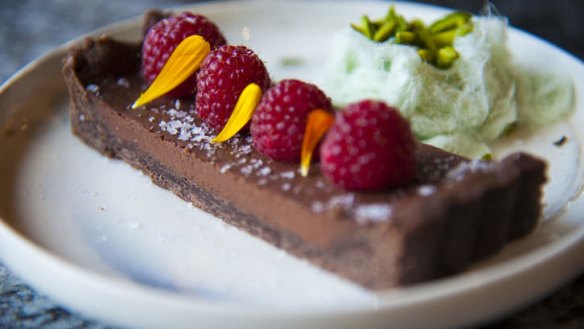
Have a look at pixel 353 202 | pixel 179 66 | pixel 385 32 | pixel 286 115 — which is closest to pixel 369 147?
pixel 353 202

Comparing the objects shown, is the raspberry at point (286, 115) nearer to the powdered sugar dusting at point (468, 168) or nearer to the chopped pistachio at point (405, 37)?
the powdered sugar dusting at point (468, 168)

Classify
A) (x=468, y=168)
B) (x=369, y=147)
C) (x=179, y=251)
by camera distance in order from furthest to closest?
(x=179, y=251), (x=468, y=168), (x=369, y=147)

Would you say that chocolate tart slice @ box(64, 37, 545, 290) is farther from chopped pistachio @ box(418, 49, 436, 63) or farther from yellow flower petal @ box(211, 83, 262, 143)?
chopped pistachio @ box(418, 49, 436, 63)

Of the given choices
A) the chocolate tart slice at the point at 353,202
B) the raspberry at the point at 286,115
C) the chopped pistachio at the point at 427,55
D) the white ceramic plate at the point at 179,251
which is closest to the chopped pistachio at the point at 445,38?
the chopped pistachio at the point at 427,55

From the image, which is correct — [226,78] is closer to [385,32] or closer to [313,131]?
[313,131]

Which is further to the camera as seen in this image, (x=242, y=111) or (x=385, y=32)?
(x=385, y=32)

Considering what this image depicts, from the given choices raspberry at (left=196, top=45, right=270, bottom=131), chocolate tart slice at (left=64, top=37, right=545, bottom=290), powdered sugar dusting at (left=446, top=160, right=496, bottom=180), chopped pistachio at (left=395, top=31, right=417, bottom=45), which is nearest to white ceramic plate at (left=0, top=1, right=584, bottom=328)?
chocolate tart slice at (left=64, top=37, right=545, bottom=290)
